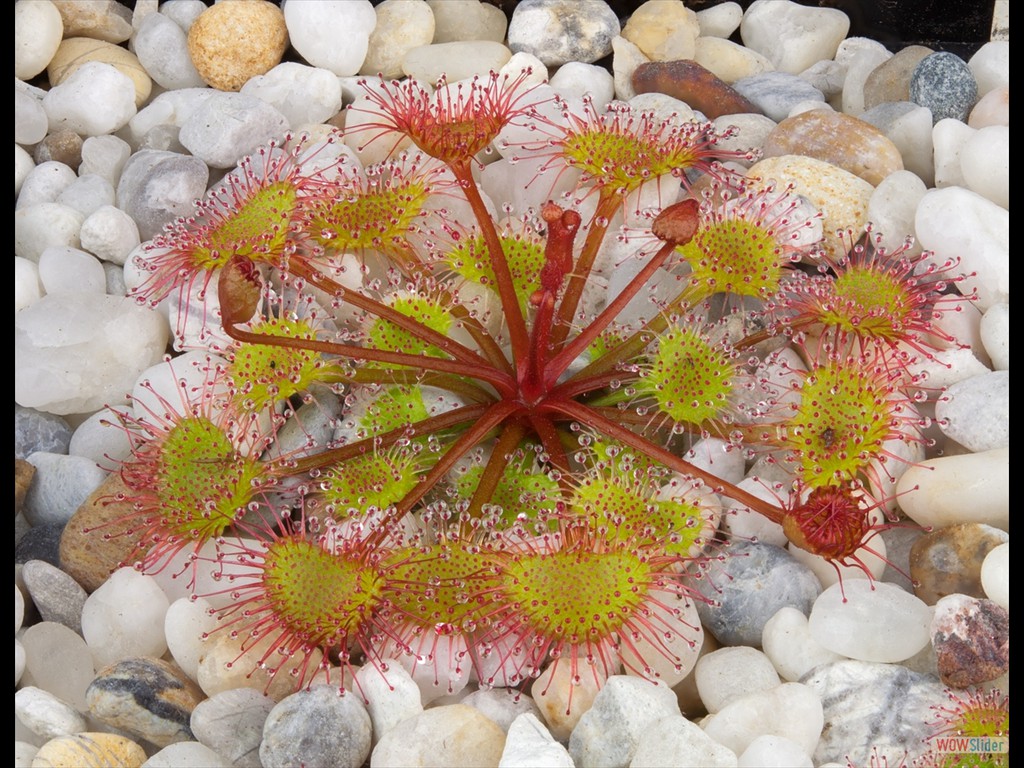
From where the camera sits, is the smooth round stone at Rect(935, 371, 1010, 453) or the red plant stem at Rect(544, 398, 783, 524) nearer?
the red plant stem at Rect(544, 398, 783, 524)

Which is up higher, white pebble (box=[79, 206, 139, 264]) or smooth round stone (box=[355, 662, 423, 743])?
white pebble (box=[79, 206, 139, 264])

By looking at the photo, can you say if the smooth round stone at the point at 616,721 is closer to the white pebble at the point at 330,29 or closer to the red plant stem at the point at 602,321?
the red plant stem at the point at 602,321

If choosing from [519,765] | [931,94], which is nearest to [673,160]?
[931,94]

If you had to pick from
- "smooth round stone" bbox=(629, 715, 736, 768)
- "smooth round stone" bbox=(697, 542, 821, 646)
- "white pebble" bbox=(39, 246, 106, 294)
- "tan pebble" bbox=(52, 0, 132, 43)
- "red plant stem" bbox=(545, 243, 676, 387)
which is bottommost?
"smooth round stone" bbox=(629, 715, 736, 768)

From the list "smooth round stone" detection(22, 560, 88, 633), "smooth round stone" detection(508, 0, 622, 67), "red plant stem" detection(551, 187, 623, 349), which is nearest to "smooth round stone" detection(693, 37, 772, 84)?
"smooth round stone" detection(508, 0, 622, 67)

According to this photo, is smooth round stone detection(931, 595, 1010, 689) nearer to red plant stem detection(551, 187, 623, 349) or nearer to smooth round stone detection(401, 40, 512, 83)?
red plant stem detection(551, 187, 623, 349)

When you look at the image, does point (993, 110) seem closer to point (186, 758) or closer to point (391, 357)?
point (391, 357)

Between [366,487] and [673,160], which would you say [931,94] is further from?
[366,487]
